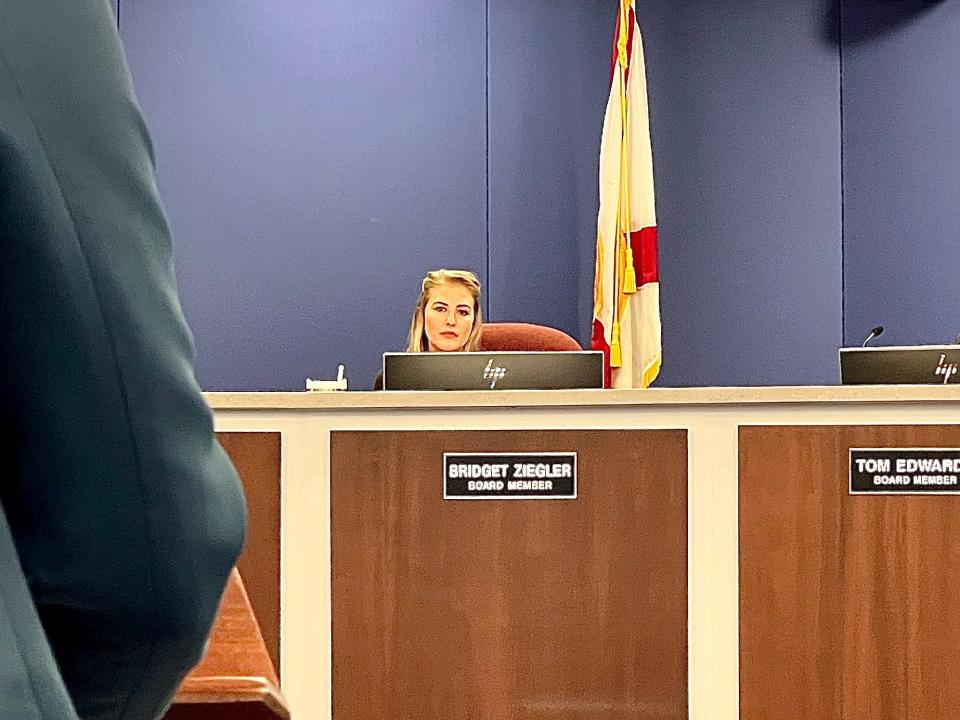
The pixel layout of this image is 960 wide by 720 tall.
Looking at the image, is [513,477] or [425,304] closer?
[513,477]

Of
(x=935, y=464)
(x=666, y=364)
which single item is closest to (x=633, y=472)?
(x=935, y=464)

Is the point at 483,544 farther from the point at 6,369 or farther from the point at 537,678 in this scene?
the point at 6,369

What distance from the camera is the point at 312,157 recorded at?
5.29 meters

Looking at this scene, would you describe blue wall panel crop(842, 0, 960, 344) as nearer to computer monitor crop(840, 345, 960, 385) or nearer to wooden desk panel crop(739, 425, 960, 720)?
computer monitor crop(840, 345, 960, 385)

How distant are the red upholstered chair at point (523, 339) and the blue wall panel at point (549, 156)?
149 centimetres

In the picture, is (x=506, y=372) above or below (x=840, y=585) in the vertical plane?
above

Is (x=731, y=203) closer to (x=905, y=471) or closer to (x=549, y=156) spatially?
(x=549, y=156)

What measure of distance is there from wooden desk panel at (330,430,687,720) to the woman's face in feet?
4.34

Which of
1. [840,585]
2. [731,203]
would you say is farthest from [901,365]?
[731,203]

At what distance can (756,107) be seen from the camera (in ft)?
17.5

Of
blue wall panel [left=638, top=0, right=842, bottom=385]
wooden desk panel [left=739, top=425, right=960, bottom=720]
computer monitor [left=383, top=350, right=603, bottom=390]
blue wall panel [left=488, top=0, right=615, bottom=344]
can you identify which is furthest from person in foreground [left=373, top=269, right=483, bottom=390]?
blue wall panel [left=638, top=0, right=842, bottom=385]

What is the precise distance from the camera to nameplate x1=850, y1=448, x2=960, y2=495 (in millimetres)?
2488

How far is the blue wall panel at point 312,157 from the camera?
527 centimetres

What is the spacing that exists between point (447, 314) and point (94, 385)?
11.3ft
